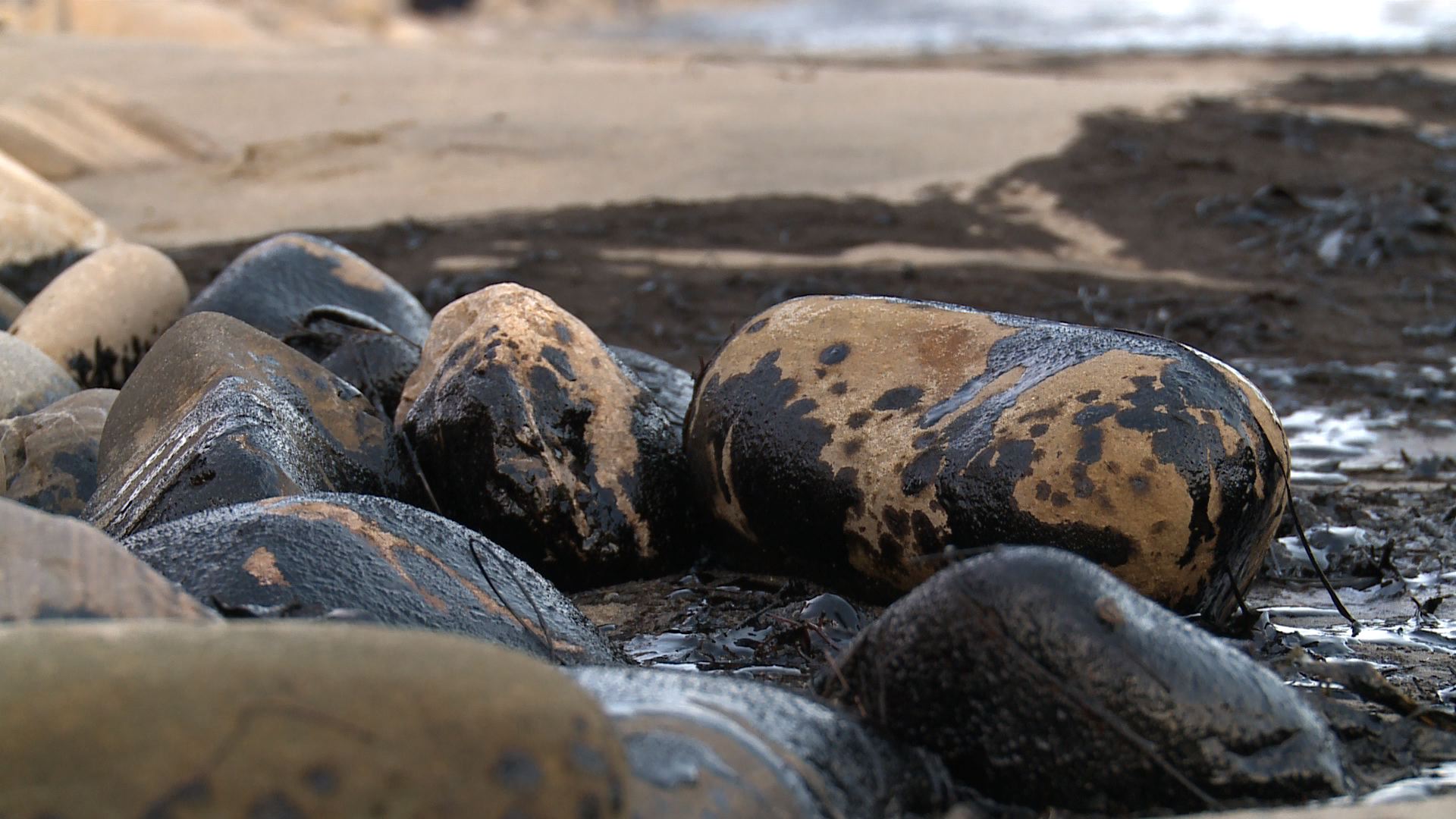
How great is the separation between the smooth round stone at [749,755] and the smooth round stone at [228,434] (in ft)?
4.05

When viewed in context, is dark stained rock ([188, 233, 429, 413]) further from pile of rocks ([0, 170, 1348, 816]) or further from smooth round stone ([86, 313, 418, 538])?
smooth round stone ([86, 313, 418, 538])

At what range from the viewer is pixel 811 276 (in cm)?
666

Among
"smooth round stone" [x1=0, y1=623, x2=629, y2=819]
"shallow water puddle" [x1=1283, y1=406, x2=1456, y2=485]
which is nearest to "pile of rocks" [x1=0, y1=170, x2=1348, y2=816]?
"smooth round stone" [x1=0, y1=623, x2=629, y2=819]

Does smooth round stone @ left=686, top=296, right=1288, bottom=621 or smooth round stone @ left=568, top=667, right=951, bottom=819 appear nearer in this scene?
smooth round stone @ left=568, top=667, right=951, bottom=819

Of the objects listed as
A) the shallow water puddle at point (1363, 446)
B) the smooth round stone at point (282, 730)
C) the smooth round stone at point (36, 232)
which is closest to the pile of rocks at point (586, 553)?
the smooth round stone at point (282, 730)

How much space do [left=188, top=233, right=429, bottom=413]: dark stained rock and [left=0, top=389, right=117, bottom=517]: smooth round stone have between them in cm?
73

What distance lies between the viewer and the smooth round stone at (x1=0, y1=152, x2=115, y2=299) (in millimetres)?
6215

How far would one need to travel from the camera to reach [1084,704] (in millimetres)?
2090

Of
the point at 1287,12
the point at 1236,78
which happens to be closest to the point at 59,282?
the point at 1236,78

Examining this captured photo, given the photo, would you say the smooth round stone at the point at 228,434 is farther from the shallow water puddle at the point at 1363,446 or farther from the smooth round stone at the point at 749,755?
the shallow water puddle at the point at 1363,446

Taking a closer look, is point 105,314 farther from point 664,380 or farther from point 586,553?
point 586,553

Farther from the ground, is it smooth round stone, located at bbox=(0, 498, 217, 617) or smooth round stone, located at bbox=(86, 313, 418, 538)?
smooth round stone, located at bbox=(0, 498, 217, 617)

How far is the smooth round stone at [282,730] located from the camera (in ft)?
5.02

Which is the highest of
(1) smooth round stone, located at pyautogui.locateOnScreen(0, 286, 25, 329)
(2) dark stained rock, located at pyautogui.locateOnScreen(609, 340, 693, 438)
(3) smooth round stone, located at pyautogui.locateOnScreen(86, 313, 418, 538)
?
(3) smooth round stone, located at pyautogui.locateOnScreen(86, 313, 418, 538)
